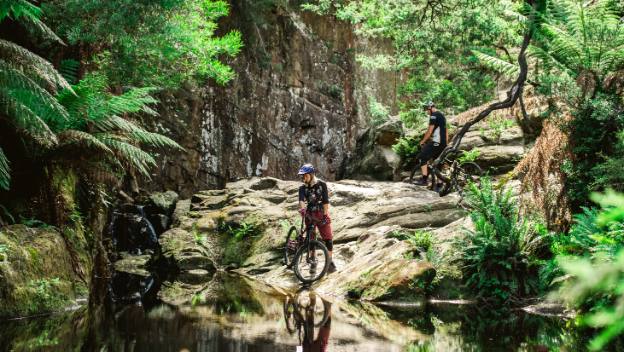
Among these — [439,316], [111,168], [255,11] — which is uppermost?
[255,11]

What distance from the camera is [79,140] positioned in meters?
9.39

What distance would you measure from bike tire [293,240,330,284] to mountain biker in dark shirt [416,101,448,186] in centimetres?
457

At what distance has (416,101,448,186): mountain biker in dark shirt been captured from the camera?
1493 cm

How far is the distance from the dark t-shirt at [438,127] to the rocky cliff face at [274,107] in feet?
29.0

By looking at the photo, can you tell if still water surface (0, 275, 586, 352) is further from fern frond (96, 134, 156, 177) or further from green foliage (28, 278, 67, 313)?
fern frond (96, 134, 156, 177)

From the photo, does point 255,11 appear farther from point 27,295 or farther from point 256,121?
point 27,295

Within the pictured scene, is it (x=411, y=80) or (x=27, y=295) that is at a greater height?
(x=411, y=80)

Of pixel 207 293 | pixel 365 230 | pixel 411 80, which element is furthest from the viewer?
pixel 411 80

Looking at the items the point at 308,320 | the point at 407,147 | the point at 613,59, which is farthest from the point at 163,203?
the point at 613,59

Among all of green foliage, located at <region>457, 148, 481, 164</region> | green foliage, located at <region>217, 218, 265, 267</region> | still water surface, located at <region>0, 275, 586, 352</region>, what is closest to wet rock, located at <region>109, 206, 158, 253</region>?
green foliage, located at <region>217, 218, 265, 267</region>

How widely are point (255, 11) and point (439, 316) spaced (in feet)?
60.4

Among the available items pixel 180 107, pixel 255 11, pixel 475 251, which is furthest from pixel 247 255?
pixel 255 11

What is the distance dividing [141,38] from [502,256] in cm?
681

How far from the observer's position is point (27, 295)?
827 centimetres
